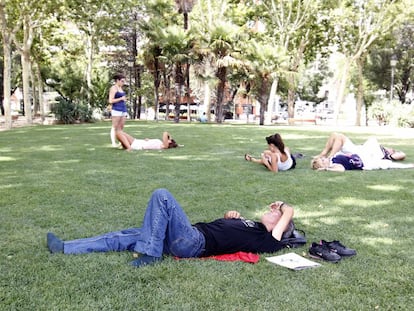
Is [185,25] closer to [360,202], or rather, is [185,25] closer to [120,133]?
[120,133]

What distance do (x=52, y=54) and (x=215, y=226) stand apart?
30.3m

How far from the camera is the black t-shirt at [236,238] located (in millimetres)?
3838

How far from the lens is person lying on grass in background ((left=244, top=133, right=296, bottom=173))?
8.09 m

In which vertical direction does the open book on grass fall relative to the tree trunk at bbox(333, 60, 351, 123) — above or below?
below

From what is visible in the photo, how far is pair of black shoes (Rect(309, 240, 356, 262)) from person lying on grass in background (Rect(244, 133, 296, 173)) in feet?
13.8

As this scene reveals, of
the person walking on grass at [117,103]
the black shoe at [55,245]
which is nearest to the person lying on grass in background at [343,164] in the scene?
the person walking on grass at [117,103]

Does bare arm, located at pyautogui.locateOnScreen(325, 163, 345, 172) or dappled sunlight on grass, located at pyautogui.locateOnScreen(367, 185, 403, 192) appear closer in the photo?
dappled sunlight on grass, located at pyautogui.locateOnScreen(367, 185, 403, 192)

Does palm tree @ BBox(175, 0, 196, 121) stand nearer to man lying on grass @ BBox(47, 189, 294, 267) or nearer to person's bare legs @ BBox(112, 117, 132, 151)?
person's bare legs @ BBox(112, 117, 132, 151)

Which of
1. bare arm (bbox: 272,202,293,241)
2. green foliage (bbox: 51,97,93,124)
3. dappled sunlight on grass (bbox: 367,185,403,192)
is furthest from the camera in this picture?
green foliage (bbox: 51,97,93,124)

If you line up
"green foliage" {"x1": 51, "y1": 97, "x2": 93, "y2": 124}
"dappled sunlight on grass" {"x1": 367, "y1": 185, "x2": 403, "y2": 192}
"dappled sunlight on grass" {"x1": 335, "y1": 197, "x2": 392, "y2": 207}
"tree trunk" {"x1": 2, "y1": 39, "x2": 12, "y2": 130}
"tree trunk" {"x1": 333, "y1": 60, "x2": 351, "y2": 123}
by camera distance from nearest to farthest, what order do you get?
"dappled sunlight on grass" {"x1": 335, "y1": 197, "x2": 392, "y2": 207} → "dappled sunlight on grass" {"x1": 367, "y1": 185, "x2": 403, "y2": 192} → "tree trunk" {"x1": 2, "y1": 39, "x2": 12, "y2": 130} → "green foliage" {"x1": 51, "y1": 97, "x2": 93, "y2": 124} → "tree trunk" {"x1": 333, "y1": 60, "x2": 351, "y2": 123}

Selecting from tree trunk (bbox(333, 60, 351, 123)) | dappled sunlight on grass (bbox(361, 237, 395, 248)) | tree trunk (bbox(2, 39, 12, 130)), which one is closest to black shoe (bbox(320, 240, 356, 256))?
dappled sunlight on grass (bbox(361, 237, 395, 248))

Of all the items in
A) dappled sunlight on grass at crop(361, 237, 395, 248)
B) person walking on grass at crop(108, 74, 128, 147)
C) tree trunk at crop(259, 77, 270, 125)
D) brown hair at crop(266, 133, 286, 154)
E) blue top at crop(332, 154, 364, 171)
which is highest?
tree trunk at crop(259, 77, 270, 125)

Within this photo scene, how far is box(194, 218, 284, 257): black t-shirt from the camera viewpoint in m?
3.84

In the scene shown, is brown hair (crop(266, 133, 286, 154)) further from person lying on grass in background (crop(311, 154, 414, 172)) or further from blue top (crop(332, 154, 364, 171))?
blue top (crop(332, 154, 364, 171))
